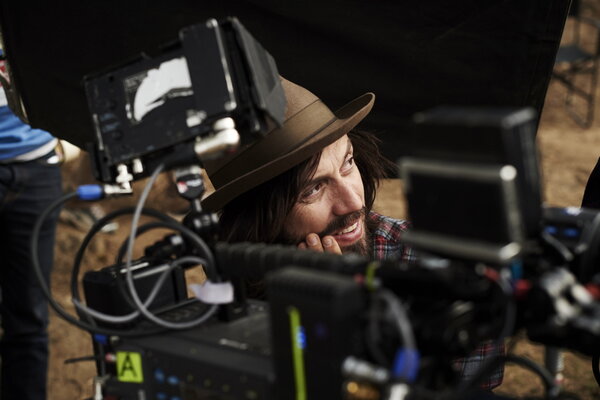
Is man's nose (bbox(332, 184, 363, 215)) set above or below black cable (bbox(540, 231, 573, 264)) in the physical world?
below

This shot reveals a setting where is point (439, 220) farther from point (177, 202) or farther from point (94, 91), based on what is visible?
point (177, 202)

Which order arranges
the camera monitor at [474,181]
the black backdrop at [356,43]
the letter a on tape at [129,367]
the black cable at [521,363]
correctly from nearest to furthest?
the camera monitor at [474,181] < the black cable at [521,363] < the letter a on tape at [129,367] < the black backdrop at [356,43]

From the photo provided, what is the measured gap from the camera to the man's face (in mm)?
2023

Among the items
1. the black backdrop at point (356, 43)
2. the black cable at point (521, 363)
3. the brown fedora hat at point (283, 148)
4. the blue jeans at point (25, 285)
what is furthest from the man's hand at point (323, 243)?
the blue jeans at point (25, 285)

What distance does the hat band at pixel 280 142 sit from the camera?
1975 millimetres

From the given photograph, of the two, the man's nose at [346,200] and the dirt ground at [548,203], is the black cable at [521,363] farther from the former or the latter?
the dirt ground at [548,203]

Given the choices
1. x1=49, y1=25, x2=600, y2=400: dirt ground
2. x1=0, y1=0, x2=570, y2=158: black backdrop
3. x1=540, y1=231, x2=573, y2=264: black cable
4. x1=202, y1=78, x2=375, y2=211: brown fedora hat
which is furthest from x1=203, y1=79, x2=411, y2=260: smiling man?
x1=49, y1=25, x2=600, y2=400: dirt ground

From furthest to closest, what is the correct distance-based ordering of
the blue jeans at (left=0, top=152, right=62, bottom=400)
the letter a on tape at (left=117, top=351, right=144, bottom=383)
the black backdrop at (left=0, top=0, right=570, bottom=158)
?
the blue jeans at (left=0, top=152, right=62, bottom=400) → the black backdrop at (left=0, top=0, right=570, bottom=158) → the letter a on tape at (left=117, top=351, right=144, bottom=383)


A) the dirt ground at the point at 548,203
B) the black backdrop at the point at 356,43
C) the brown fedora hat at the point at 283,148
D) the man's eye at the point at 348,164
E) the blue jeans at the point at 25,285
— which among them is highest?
the black backdrop at the point at 356,43

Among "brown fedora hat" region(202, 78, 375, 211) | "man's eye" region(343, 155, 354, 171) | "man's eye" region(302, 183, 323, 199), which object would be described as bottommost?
"man's eye" region(302, 183, 323, 199)

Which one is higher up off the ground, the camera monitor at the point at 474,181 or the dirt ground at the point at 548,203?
the camera monitor at the point at 474,181

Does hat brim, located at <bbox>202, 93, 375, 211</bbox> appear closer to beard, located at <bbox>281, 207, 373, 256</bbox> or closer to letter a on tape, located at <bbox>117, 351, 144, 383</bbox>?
beard, located at <bbox>281, 207, 373, 256</bbox>

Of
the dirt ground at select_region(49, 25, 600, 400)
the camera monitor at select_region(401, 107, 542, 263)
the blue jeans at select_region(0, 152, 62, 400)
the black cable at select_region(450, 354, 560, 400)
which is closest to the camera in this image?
the camera monitor at select_region(401, 107, 542, 263)

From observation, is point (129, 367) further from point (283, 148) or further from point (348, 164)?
point (348, 164)
